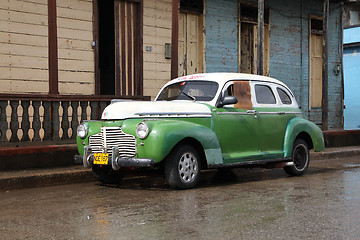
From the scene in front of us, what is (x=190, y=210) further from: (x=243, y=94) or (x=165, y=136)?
(x=243, y=94)

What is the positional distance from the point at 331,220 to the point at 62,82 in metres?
8.51

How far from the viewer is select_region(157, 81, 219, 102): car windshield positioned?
8.90m

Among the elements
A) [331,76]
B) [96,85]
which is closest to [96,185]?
[96,85]

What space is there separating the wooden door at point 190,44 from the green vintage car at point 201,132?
6.10 m

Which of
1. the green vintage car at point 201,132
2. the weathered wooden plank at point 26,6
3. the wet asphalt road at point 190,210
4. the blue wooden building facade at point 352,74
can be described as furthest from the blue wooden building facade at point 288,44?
the wet asphalt road at point 190,210

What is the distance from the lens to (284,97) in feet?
33.2

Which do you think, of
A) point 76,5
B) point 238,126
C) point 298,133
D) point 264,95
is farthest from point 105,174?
point 76,5

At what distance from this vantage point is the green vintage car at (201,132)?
7.79 metres

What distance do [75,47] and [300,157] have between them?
235 inches

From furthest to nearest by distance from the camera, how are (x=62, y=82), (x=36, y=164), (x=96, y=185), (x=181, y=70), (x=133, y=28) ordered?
1. (x=181, y=70)
2. (x=133, y=28)
3. (x=62, y=82)
4. (x=36, y=164)
5. (x=96, y=185)

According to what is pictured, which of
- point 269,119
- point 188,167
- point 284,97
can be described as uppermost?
point 284,97

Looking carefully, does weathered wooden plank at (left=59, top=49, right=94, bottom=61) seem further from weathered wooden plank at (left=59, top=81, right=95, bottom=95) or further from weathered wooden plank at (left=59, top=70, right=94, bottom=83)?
weathered wooden plank at (left=59, top=81, right=95, bottom=95)

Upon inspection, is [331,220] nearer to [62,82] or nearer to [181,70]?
[62,82]

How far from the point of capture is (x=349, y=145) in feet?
53.6
